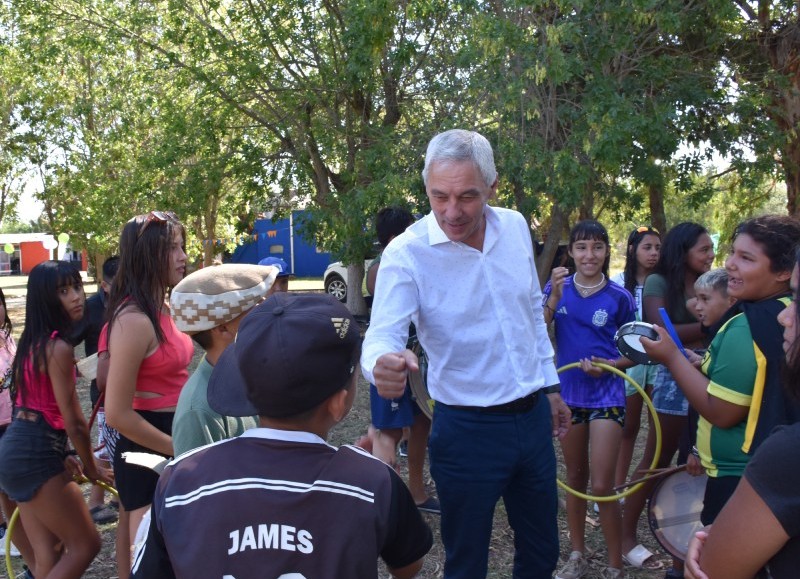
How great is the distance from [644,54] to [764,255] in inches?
315

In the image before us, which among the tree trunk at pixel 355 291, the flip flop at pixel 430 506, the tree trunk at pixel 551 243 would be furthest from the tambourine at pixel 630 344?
the tree trunk at pixel 355 291

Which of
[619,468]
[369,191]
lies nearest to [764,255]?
[619,468]

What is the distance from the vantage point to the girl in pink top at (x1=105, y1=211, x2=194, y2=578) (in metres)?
2.94

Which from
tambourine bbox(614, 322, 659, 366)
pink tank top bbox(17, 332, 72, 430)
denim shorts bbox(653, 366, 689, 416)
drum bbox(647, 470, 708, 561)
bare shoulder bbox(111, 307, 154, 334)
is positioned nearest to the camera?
bare shoulder bbox(111, 307, 154, 334)

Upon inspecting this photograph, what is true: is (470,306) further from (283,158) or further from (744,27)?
(283,158)

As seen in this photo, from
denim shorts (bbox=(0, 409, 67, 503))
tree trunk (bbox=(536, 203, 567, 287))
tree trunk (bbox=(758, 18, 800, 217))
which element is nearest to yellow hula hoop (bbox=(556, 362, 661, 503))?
denim shorts (bbox=(0, 409, 67, 503))

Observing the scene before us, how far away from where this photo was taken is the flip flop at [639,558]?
4449 millimetres

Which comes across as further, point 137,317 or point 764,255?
point 137,317

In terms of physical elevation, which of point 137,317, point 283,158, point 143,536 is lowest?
point 143,536

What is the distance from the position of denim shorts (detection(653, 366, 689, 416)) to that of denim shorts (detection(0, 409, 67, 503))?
3.36m

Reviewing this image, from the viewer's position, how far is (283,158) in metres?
13.8

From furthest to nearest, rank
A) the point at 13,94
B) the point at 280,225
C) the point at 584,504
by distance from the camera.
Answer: the point at 280,225 < the point at 13,94 < the point at 584,504

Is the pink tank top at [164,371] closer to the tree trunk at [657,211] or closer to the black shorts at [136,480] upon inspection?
the black shorts at [136,480]

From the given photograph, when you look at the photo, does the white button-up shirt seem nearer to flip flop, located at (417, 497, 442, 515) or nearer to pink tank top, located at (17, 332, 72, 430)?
pink tank top, located at (17, 332, 72, 430)
